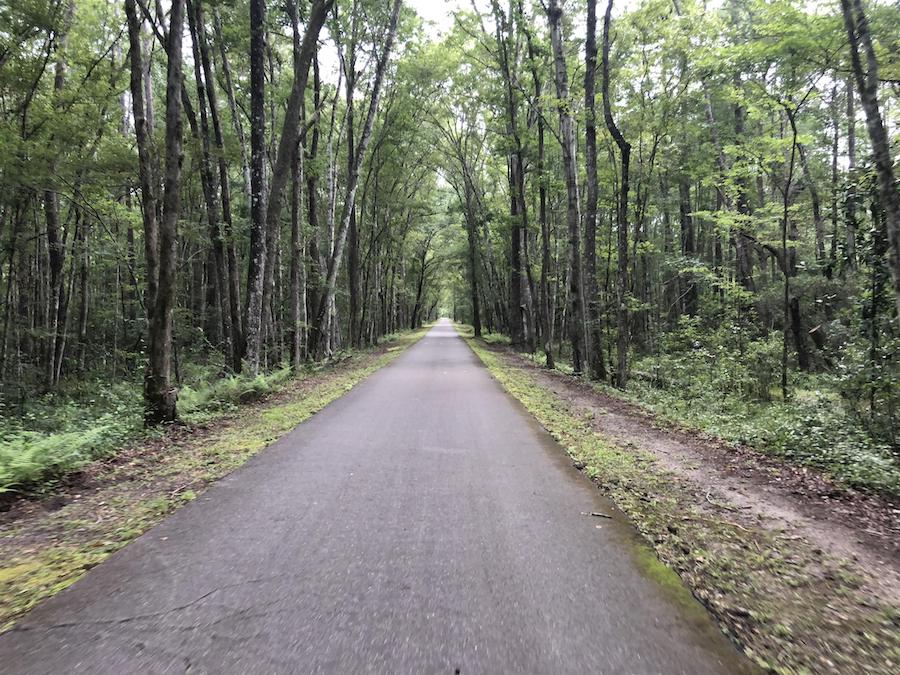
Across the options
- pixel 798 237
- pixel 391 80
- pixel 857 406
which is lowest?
pixel 857 406

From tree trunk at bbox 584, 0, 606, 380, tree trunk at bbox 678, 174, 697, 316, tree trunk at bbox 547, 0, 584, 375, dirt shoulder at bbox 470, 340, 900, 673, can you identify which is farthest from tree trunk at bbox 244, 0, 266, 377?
tree trunk at bbox 678, 174, 697, 316

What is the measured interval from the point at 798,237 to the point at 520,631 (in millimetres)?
23338

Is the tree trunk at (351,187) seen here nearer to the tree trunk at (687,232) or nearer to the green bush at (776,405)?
the green bush at (776,405)

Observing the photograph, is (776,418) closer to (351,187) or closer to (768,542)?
(768,542)

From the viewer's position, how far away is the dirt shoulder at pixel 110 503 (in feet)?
10.6

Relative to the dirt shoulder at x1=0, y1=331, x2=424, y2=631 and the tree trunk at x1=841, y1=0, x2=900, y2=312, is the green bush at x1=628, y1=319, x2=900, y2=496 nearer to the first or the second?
the tree trunk at x1=841, y1=0, x2=900, y2=312

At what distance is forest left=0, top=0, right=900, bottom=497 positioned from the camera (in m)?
7.49

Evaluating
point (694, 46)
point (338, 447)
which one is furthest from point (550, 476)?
point (694, 46)

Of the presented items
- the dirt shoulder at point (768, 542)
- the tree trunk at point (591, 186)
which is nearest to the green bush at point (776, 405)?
the dirt shoulder at point (768, 542)

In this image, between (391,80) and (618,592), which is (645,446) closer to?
(618,592)

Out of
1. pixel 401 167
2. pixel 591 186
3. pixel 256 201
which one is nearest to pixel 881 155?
pixel 591 186

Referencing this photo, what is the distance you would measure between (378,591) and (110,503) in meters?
3.05

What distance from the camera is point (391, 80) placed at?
21.4 metres

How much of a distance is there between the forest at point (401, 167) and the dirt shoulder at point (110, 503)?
0.44 metres
